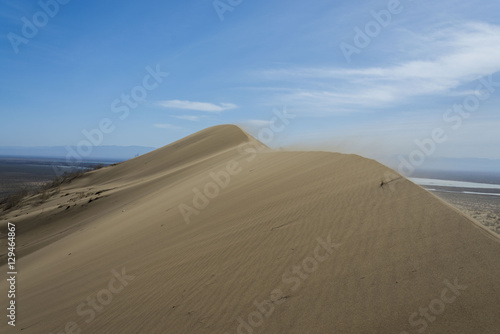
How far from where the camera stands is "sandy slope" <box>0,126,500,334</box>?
10.1 feet

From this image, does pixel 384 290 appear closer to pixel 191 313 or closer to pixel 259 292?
pixel 259 292

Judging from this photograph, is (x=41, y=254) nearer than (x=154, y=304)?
No

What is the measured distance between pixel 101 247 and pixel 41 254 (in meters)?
2.92

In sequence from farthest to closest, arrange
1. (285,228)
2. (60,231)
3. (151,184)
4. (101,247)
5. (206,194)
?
1. (151,184)
2. (60,231)
3. (206,194)
4. (101,247)
5. (285,228)

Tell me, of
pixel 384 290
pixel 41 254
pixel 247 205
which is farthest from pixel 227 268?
pixel 41 254

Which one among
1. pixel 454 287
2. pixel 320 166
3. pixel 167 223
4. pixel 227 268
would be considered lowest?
pixel 454 287

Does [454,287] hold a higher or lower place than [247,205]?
lower

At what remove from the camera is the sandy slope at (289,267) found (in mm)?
3090

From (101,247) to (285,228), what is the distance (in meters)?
4.46

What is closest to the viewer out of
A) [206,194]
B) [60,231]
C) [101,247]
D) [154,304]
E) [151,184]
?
[154,304]

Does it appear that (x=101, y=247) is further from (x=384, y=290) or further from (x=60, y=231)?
(x=384, y=290)

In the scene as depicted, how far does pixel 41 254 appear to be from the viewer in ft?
29.3

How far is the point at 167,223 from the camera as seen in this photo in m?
7.49

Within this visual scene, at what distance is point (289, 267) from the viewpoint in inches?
158
